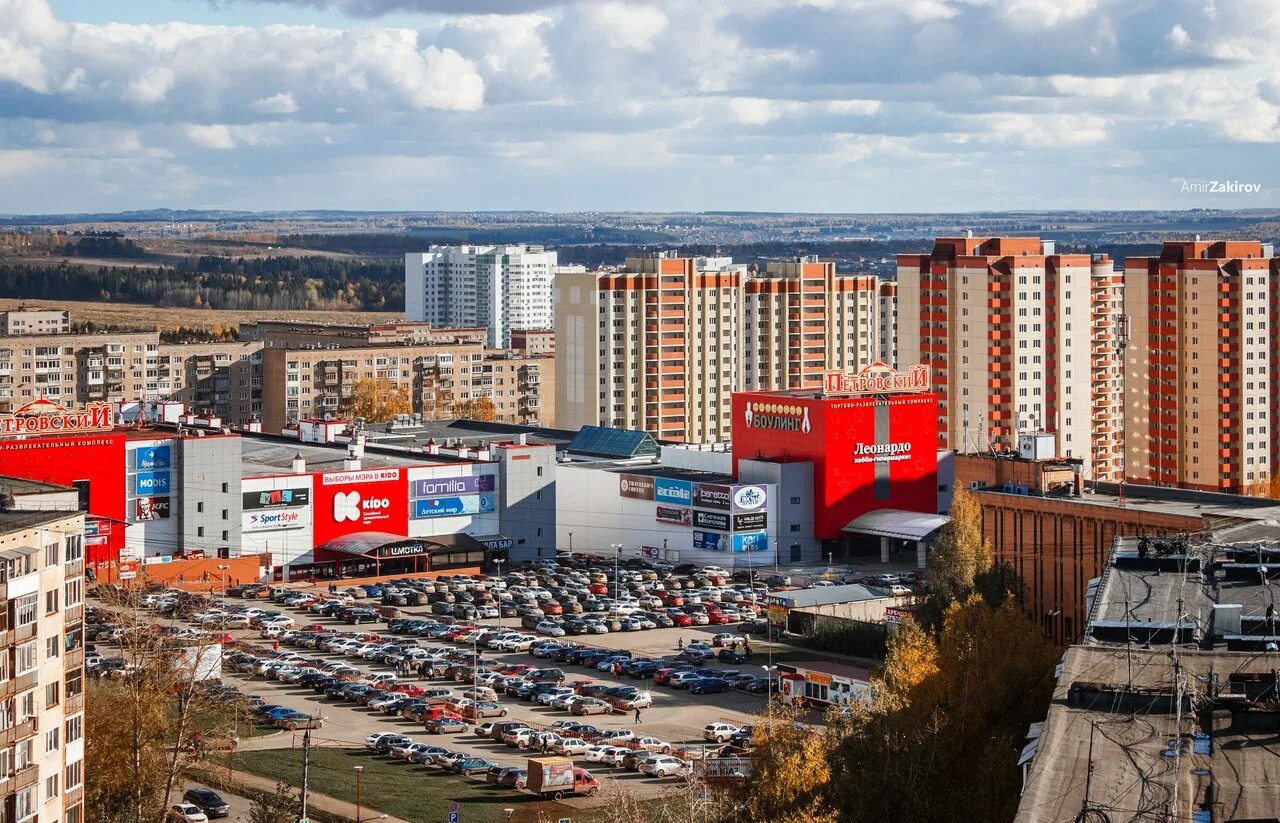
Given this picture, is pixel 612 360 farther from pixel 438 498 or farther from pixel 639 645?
pixel 639 645

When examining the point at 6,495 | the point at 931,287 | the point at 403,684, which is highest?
the point at 931,287

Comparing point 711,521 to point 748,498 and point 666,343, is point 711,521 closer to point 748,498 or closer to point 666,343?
point 748,498

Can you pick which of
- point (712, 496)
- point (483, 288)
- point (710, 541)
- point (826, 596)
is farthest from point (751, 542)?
point (483, 288)

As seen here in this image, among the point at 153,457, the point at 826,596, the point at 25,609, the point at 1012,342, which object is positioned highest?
the point at 1012,342

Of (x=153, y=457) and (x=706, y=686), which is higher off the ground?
(x=153, y=457)

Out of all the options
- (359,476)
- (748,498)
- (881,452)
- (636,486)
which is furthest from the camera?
(636,486)

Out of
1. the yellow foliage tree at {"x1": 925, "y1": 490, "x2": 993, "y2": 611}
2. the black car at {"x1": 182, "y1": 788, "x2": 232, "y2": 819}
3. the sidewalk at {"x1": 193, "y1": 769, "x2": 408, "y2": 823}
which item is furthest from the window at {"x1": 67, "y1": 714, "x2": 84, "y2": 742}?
the yellow foliage tree at {"x1": 925, "y1": 490, "x2": 993, "y2": 611}

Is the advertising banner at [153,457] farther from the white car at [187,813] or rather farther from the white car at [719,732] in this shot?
the white car at [187,813]

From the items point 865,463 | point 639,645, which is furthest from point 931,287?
point 639,645

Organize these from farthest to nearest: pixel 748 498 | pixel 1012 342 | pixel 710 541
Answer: pixel 1012 342, pixel 710 541, pixel 748 498
